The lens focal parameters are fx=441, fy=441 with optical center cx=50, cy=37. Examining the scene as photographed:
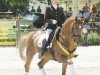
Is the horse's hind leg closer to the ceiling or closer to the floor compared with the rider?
closer to the floor

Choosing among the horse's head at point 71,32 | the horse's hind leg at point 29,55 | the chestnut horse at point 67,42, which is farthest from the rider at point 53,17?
the horse's hind leg at point 29,55

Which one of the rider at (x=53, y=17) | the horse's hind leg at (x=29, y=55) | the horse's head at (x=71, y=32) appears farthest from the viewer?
the horse's hind leg at (x=29, y=55)

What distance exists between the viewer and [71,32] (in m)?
10.4

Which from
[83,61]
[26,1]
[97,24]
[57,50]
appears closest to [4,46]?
[97,24]

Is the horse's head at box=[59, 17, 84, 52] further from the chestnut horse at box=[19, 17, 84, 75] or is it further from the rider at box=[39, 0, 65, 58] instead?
the rider at box=[39, 0, 65, 58]

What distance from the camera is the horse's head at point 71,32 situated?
10154mm

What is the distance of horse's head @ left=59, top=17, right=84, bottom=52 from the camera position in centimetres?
1015

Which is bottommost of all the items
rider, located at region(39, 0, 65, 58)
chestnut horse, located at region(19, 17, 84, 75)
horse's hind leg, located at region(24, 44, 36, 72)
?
horse's hind leg, located at region(24, 44, 36, 72)

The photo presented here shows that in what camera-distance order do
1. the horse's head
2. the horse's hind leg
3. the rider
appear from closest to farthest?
the horse's head, the rider, the horse's hind leg

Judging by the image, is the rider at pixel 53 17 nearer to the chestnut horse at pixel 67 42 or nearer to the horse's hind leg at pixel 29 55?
the chestnut horse at pixel 67 42

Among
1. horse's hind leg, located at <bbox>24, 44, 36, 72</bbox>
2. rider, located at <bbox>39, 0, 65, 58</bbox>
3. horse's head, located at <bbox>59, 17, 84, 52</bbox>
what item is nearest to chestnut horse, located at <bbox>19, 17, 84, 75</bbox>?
horse's head, located at <bbox>59, 17, 84, 52</bbox>

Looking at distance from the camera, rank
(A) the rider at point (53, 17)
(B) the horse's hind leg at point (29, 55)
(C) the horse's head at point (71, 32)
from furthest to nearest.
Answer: (B) the horse's hind leg at point (29, 55) < (A) the rider at point (53, 17) < (C) the horse's head at point (71, 32)

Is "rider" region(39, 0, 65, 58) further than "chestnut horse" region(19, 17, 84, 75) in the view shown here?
Yes

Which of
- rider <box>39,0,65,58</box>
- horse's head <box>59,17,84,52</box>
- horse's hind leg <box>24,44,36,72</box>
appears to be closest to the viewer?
horse's head <box>59,17,84,52</box>
